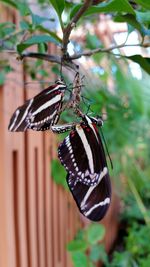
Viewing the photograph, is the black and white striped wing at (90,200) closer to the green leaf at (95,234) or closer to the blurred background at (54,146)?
the blurred background at (54,146)

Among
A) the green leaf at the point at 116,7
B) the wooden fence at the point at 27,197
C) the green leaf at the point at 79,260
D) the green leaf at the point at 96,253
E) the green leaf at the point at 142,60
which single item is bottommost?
the green leaf at the point at 96,253

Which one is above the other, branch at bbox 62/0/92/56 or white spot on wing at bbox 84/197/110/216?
branch at bbox 62/0/92/56

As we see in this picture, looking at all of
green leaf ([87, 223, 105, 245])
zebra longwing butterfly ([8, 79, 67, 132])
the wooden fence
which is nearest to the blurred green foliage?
green leaf ([87, 223, 105, 245])

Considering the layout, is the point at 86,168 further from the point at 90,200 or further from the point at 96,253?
the point at 96,253

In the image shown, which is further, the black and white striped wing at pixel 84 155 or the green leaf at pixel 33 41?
the green leaf at pixel 33 41

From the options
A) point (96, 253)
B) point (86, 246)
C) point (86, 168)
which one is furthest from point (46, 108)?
point (96, 253)

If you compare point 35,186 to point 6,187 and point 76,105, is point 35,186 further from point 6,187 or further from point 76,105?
point 76,105

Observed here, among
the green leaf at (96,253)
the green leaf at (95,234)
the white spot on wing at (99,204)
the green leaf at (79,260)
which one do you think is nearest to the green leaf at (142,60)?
the white spot on wing at (99,204)

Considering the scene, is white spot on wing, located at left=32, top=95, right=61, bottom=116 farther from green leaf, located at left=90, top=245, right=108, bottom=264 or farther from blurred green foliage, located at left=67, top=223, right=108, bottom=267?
green leaf, located at left=90, top=245, right=108, bottom=264

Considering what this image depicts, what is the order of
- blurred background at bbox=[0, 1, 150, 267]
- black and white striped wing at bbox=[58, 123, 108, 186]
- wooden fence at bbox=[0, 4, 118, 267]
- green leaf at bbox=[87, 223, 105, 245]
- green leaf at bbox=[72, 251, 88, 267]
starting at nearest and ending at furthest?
black and white striped wing at bbox=[58, 123, 108, 186]
blurred background at bbox=[0, 1, 150, 267]
wooden fence at bbox=[0, 4, 118, 267]
green leaf at bbox=[72, 251, 88, 267]
green leaf at bbox=[87, 223, 105, 245]
